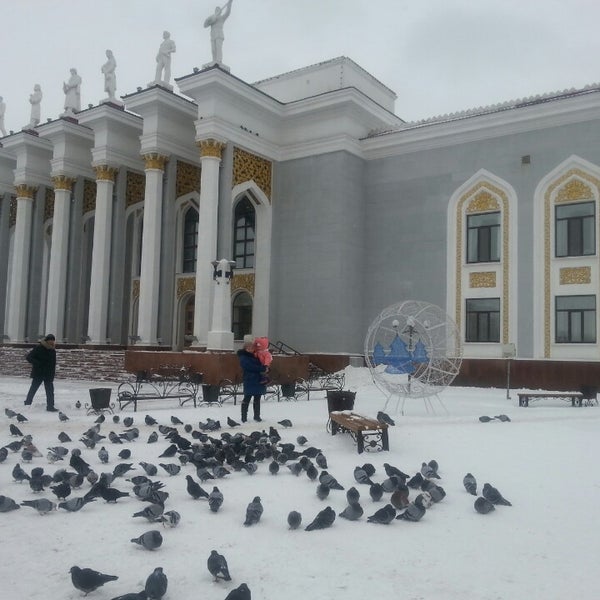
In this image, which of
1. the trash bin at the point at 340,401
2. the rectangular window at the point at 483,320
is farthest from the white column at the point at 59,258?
the trash bin at the point at 340,401

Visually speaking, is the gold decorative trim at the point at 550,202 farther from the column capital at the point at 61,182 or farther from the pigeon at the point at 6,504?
the column capital at the point at 61,182

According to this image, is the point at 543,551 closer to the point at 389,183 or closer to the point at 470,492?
the point at 470,492

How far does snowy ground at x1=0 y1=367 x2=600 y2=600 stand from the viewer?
135 inches

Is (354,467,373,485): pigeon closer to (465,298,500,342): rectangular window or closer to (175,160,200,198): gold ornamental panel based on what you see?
(465,298,500,342): rectangular window

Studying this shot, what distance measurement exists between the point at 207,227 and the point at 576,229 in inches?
417

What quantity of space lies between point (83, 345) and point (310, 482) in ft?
65.4

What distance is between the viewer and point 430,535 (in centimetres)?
430

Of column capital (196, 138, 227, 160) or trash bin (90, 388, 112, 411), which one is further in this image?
column capital (196, 138, 227, 160)

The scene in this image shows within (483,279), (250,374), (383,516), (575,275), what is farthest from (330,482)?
(483,279)

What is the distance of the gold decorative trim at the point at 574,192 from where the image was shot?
1805cm

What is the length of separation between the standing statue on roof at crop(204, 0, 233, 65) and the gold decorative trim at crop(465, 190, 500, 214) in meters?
8.75

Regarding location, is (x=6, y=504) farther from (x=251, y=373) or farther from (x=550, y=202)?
(x=550, y=202)

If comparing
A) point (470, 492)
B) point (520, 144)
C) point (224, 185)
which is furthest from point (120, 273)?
point (470, 492)

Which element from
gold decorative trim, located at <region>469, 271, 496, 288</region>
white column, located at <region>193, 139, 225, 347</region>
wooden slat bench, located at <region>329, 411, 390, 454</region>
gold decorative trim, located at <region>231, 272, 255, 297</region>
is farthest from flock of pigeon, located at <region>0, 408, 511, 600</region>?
gold decorative trim, located at <region>231, 272, 255, 297</region>
